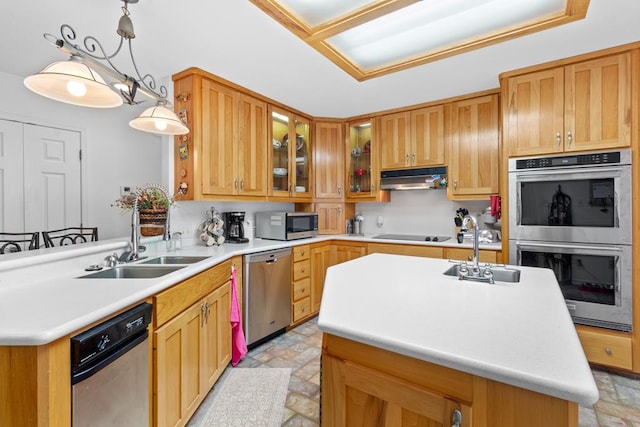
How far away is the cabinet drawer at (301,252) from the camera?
120 inches

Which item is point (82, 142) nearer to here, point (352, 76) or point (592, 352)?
point (352, 76)

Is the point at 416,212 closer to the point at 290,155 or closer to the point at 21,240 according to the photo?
the point at 290,155

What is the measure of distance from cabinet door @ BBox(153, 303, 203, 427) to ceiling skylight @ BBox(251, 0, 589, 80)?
5.84 ft

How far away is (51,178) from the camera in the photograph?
3193 millimetres

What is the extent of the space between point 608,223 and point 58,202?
200 inches

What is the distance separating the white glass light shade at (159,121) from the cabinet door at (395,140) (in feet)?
7.52

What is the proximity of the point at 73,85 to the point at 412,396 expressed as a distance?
195cm

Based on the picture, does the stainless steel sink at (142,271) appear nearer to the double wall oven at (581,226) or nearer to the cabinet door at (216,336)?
the cabinet door at (216,336)

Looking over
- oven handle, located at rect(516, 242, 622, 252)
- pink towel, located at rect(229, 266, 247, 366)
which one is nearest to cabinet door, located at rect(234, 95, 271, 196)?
pink towel, located at rect(229, 266, 247, 366)

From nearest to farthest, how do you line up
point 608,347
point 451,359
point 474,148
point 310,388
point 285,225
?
point 451,359
point 310,388
point 608,347
point 474,148
point 285,225

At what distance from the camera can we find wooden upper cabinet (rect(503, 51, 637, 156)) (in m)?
2.16

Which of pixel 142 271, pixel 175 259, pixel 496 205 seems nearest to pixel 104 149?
pixel 175 259

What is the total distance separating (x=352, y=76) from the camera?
8.43 feet

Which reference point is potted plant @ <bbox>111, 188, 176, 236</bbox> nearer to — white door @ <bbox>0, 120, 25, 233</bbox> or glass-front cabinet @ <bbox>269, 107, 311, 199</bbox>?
glass-front cabinet @ <bbox>269, 107, 311, 199</bbox>
